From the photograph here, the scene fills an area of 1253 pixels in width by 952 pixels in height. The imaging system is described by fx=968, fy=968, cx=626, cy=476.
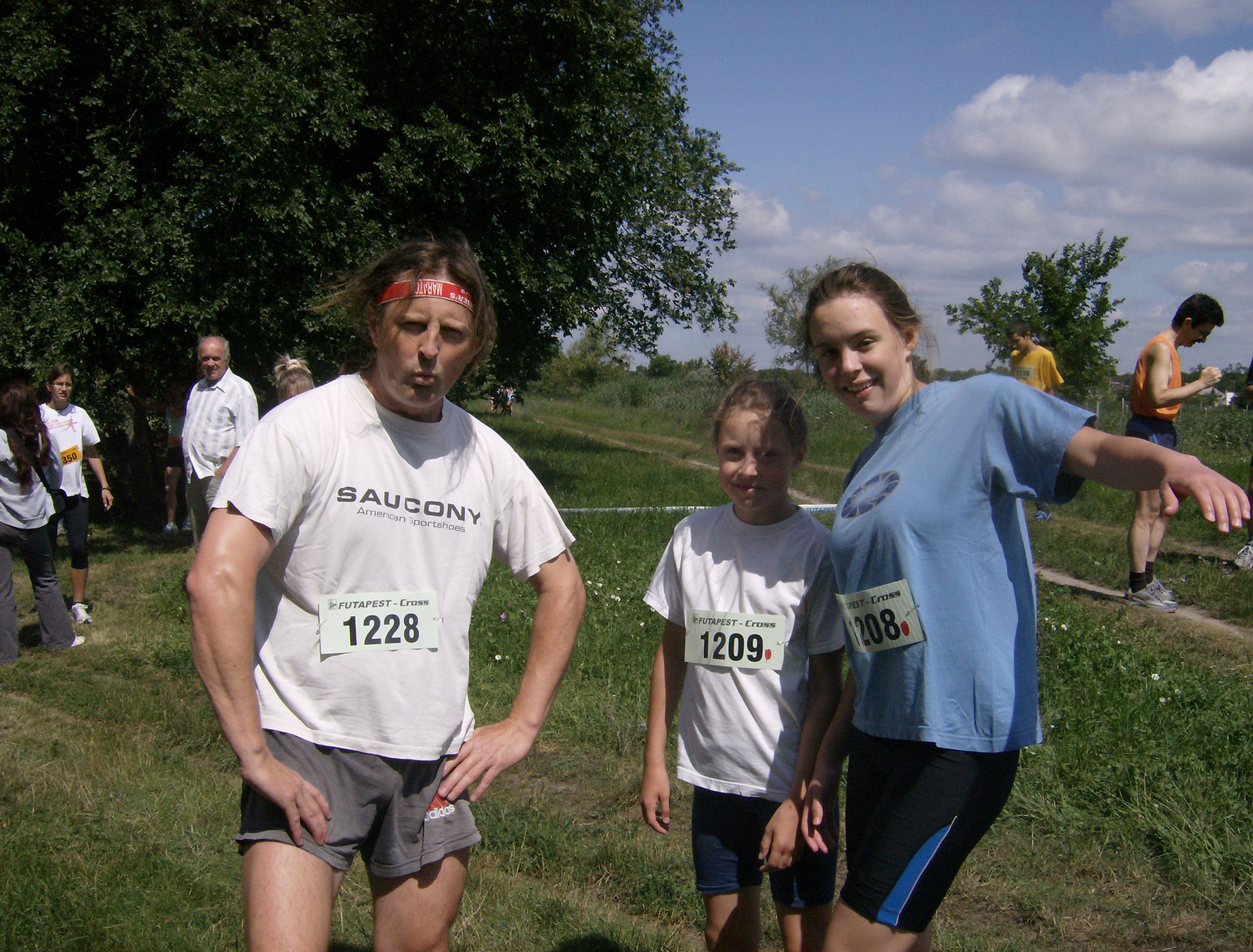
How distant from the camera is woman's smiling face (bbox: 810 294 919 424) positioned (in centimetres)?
220

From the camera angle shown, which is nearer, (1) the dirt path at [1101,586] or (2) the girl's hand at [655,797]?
(2) the girl's hand at [655,797]

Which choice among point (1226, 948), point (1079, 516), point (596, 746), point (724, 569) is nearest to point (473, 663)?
point (596, 746)

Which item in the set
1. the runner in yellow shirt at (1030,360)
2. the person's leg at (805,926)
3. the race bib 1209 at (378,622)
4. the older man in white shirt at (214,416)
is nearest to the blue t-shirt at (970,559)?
the person's leg at (805,926)

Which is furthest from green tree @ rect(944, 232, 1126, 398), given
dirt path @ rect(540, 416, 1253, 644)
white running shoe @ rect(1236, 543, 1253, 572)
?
white running shoe @ rect(1236, 543, 1253, 572)

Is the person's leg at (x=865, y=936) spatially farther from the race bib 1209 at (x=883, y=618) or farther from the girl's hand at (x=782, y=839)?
the race bib 1209 at (x=883, y=618)

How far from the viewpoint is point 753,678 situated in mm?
2502

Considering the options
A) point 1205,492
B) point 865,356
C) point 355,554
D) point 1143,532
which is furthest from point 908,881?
point 1143,532

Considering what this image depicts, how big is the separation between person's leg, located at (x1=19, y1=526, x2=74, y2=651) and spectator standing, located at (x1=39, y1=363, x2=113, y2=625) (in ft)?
1.63

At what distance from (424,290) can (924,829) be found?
157cm

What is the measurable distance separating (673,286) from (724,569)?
18453 millimetres

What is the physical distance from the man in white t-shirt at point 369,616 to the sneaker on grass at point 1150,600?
5910 mm

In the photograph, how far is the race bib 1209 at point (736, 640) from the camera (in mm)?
2477

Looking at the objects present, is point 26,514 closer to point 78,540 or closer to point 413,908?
point 78,540

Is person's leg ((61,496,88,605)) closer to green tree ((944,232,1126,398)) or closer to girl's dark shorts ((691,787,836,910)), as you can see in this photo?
girl's dark shorts ((691,787,836,910))
